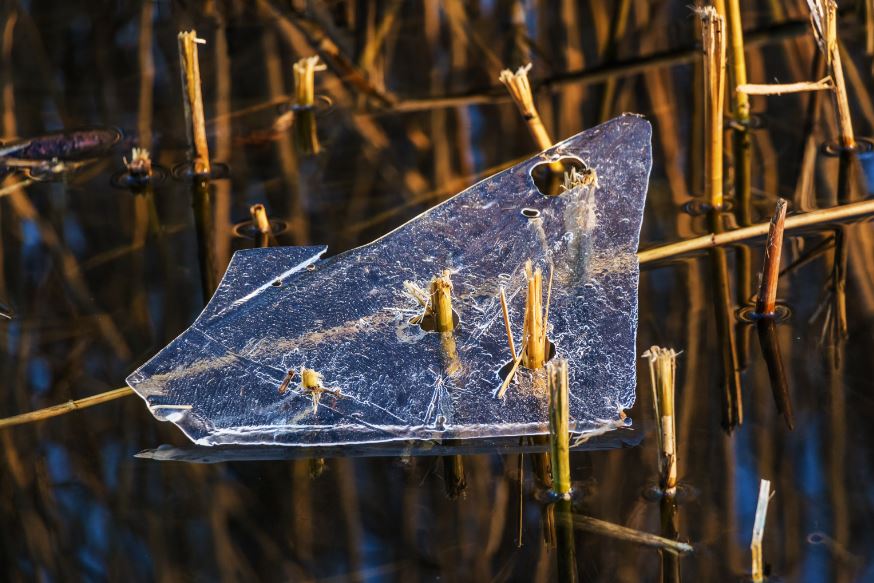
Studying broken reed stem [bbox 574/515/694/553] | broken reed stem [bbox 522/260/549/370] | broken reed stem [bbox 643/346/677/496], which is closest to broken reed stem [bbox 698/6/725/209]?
broken reed stem [bbox 522/260/549/370]

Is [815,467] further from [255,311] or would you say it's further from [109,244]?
[109,244]

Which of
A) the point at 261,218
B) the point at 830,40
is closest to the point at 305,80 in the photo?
the point at 261,218

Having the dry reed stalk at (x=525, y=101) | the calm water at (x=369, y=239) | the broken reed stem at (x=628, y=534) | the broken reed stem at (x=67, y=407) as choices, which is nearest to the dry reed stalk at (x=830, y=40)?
the calm water at (x=369, y=239)

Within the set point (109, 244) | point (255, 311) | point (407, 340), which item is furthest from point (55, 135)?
point (407, 340)

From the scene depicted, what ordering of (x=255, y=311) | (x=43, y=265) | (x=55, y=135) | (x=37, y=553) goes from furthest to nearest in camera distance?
(x=55, y=135), (x=43, y=265), (x=255, y=311), (x=37, y=553)

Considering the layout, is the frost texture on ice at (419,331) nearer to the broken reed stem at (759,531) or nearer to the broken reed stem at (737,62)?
the broken reed stem at (759,531)

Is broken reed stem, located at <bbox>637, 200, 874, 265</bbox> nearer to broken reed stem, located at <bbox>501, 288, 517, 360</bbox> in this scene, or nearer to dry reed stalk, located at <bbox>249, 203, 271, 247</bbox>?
broken reed stem, located at <bbox>501, 288, 517, 360</bbox>
